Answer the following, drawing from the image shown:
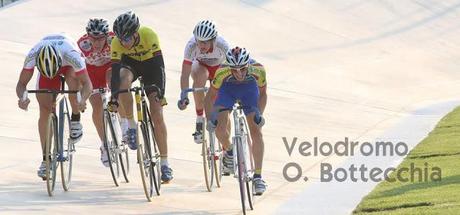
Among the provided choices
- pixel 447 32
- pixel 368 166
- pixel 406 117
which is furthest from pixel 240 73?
pixel 447 32

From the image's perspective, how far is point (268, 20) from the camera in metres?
23.1

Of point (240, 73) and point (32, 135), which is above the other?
point (240, 73)

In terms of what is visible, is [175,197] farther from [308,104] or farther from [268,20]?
[268,20]

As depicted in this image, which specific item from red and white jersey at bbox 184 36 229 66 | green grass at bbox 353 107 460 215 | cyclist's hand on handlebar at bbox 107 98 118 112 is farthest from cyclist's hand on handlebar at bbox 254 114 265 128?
red and white jersey at bbox 184 36 229 66

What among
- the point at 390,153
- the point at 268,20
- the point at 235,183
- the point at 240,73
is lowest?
the point at 268,20

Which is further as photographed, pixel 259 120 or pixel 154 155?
pixel 154 155

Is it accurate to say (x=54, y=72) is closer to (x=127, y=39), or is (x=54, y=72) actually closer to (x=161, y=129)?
(x=127, y=39)

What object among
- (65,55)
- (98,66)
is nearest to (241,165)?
(65,55)

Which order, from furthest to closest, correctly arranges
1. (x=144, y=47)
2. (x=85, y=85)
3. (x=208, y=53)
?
1. (x=208, y=53)
2. (x=144, y=47)
3. (x=85, y=85)

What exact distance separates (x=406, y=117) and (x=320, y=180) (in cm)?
596

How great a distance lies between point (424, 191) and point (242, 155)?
5.77ft

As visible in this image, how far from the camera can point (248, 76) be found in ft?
26.9

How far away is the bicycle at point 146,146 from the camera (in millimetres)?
8156

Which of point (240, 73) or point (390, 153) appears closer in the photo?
point (240, 73)
